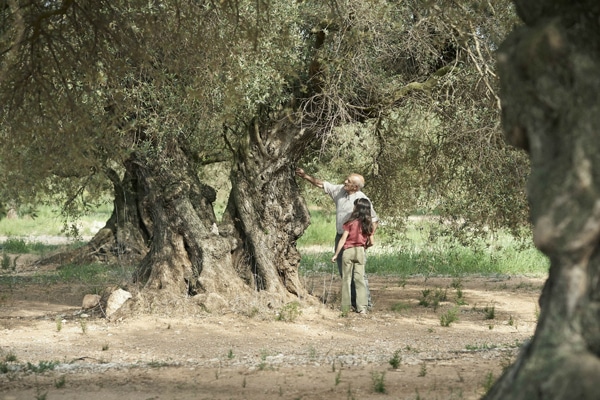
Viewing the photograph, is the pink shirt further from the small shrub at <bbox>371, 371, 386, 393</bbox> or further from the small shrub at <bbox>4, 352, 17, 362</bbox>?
the small shrub at <bbox>4, 352, 17, 362</bbox>

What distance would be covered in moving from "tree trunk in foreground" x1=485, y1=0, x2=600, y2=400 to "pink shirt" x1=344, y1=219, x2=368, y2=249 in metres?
7.61

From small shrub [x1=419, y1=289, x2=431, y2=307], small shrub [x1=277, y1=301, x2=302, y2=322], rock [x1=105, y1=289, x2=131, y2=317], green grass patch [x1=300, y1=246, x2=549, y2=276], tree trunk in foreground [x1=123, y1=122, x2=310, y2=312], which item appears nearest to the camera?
small shrub [x1=277, y1=301, x2=302, y2=322]

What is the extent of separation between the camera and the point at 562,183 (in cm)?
341

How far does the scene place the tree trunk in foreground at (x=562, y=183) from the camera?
131 inches

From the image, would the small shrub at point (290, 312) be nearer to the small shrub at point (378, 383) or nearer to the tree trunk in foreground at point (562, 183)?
the small shrub at point (378, 383)

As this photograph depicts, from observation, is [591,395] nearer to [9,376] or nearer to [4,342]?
[9,376]

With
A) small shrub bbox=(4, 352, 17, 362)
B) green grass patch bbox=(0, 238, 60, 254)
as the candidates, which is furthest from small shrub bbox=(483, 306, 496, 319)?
green grass patch bbox=(0, 238, 60, 254)

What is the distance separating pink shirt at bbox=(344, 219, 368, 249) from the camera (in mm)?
11391

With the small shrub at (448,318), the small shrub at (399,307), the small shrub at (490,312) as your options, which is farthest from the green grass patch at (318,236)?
the small shrub at (448,318)

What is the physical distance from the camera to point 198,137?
476 inches

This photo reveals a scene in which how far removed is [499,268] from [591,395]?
50.0 feet

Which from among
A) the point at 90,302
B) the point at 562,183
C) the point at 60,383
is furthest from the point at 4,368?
the point at 562,183

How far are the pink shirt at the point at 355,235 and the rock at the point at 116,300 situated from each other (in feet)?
10.2

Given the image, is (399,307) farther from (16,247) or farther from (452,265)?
(16,247)
